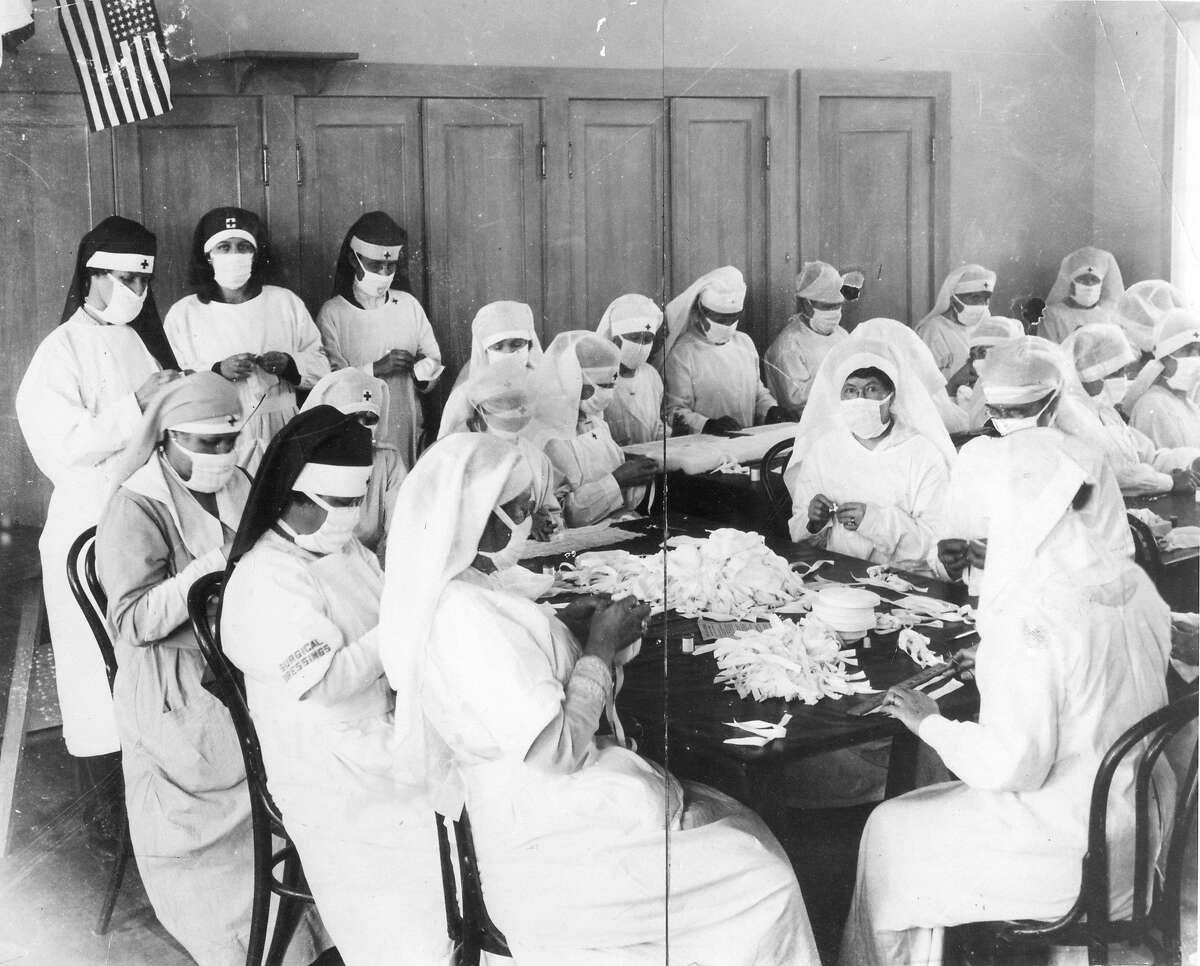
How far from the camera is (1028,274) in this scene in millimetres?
2928

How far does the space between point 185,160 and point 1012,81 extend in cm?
184

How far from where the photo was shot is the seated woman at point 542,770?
2568 millimetres

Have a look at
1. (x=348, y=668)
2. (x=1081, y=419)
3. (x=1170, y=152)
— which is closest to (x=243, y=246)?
(x=348, y=668)

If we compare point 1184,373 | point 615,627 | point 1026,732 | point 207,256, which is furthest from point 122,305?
point 1184,373

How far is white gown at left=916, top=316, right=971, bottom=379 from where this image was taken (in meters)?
2.90

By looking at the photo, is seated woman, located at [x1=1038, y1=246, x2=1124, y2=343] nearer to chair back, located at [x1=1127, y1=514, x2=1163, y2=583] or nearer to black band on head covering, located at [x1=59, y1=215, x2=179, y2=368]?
chair back, located at [x1=1127, y1=514, x2=1163, y2=583]

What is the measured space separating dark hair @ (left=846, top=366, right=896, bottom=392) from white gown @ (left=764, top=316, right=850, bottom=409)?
0.09 meters

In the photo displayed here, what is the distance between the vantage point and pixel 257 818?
2727mm

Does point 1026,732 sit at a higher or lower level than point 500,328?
lower

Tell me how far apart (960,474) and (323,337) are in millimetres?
1457

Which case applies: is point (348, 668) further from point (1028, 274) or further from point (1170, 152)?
point (1170, 152)

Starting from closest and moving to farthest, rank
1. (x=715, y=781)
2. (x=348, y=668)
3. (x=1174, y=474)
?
1. (x=348, y=668)
2. (x=715, y=781)
3. (x=1174, y=474)

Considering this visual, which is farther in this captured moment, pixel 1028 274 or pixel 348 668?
pixel 1028 274

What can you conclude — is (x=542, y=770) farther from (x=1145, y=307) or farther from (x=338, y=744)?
(x=1145, y=307)
